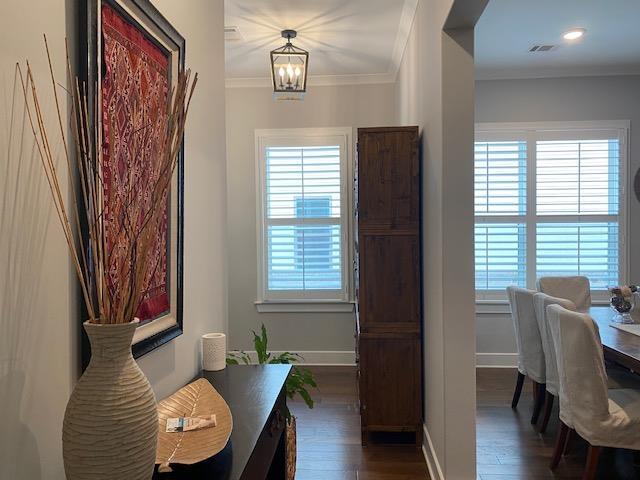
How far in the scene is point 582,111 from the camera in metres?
4.65

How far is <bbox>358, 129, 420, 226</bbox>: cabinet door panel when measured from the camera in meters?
3.04

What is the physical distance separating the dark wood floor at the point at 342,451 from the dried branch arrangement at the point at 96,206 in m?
2.05

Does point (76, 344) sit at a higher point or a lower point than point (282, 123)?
lower

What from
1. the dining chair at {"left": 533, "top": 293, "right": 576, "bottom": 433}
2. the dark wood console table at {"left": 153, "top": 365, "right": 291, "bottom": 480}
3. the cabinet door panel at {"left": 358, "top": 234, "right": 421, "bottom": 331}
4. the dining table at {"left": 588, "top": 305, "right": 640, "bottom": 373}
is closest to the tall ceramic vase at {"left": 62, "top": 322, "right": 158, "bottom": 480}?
the dark wood console table at {"left": 153, "top": 365, "right": 291, "bottom": 480}

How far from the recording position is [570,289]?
3.97m

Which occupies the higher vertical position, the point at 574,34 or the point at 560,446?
the point at 574,34

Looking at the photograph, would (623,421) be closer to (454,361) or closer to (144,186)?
(454,361)

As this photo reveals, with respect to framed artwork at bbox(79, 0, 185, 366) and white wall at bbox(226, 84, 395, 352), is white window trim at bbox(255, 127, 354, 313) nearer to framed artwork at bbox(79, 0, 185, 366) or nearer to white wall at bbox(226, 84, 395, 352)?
white wall at bbox(226, 84, 395, 352)

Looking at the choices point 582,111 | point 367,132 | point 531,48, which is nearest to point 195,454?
point 367,132

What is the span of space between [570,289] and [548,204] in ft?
3.51

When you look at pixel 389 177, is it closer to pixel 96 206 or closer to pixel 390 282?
pixel 390 282

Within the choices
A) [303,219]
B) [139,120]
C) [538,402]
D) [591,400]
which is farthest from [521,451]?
[139,120]

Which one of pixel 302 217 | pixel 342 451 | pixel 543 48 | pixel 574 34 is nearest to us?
pixel 342 451

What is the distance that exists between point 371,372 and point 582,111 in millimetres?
3443
